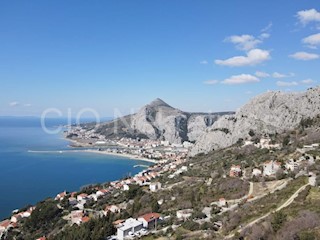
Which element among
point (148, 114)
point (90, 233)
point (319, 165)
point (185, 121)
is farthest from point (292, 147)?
point (148, 114)

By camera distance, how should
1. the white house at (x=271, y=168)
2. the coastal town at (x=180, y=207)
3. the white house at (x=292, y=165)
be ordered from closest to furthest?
the coastal town at (x=180, y=207) → the white house at (x=292, y=165) → the white house at (x=271, y=168)

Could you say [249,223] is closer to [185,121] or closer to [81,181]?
[81,181]

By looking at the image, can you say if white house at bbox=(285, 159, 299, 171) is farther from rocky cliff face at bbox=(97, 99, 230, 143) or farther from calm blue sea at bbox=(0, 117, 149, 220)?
rocky cliff face at bbox=(97, 99, 230, 143)

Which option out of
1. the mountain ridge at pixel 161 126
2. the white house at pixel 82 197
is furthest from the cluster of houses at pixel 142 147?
the white house at pixel 82 197

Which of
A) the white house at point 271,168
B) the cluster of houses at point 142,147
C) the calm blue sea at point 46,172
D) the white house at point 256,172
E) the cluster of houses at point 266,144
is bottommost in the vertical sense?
the calm blue sea at point 46,172

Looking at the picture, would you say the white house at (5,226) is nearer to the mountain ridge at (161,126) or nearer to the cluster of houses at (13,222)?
the cluster of houses at (13,222)
